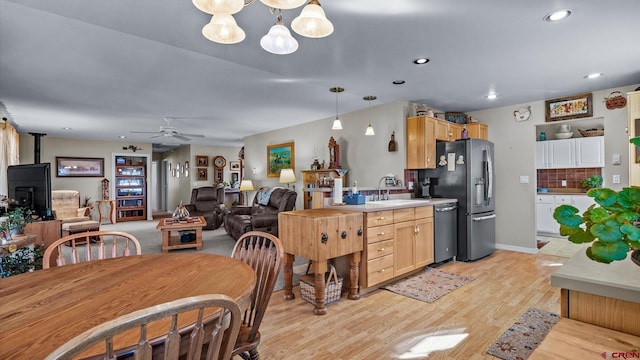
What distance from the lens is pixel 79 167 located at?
802 cm

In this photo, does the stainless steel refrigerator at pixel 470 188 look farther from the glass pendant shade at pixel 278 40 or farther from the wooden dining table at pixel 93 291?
the wooden dining table at pixel 93 291

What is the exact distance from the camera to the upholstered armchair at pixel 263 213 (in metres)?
5.16

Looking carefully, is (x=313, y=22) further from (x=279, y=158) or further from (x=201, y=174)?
(x=201, y=174)

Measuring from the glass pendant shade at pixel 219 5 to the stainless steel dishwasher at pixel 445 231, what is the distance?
131 inches

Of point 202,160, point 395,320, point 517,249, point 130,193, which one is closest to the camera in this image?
point 395,320

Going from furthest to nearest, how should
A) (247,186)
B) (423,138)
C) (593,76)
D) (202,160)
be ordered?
(202,160) < (247,186) < (423,138) < (593,76)

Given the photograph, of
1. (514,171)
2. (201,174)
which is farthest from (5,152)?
(514,171)

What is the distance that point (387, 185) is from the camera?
4.55 m

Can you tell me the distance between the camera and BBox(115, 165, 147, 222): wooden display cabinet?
8.77 meters

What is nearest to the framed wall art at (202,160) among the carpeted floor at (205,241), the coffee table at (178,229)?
the carpeted floor at (205,241)

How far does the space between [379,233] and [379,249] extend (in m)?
0.16

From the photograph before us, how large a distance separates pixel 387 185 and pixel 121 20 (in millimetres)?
3596

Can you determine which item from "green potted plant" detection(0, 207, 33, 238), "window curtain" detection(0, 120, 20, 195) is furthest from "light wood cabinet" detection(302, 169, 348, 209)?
"window curtain" detection(0, 120, 20, 195)

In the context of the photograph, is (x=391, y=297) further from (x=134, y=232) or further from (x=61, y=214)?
(x=61, y=214)
